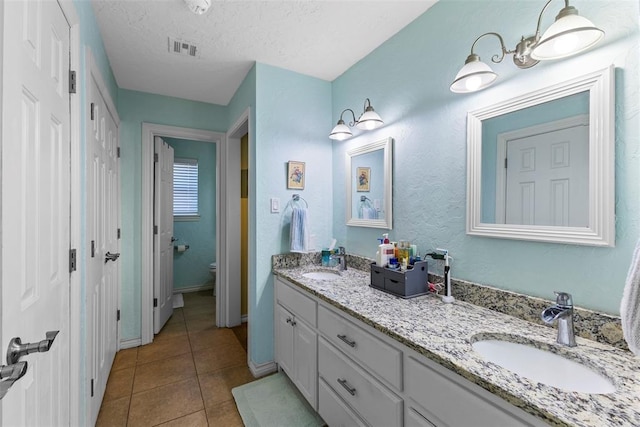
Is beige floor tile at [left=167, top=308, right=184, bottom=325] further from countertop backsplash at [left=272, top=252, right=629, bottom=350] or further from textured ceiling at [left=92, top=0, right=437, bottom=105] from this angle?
countertop backsplash at [left=272, top=252, right=629, bottom=350]

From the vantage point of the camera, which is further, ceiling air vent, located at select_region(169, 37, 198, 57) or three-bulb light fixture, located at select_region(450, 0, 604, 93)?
ceiling air vent, located at select_region(169, 37, 198, 57)

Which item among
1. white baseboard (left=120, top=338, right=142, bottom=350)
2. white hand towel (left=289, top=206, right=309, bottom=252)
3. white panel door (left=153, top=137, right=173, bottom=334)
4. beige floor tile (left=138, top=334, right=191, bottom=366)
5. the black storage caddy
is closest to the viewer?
the black storage caddy

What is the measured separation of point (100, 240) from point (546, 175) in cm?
246

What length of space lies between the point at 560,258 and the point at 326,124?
1.89 m

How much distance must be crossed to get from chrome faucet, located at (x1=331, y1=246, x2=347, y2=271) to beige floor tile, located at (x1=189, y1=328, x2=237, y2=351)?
1.40 meters

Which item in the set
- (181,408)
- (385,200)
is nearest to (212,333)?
(181,408)

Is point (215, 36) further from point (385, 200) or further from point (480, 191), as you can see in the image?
point (480, 191)

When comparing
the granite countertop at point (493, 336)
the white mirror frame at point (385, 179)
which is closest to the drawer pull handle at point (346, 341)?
the granite countertop at point (493, 336)

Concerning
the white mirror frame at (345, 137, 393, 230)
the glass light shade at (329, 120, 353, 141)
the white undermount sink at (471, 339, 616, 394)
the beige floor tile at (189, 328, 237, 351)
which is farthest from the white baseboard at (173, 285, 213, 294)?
the white undermount sink at (471, 339, 616, 394)

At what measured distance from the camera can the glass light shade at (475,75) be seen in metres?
1.17

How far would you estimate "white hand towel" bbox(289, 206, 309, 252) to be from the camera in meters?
2.13

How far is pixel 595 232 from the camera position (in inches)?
38.2

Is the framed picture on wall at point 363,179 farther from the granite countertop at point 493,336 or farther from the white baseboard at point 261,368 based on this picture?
the white baseboard at point 261,368

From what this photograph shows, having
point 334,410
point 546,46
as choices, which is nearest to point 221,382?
point 334,410
